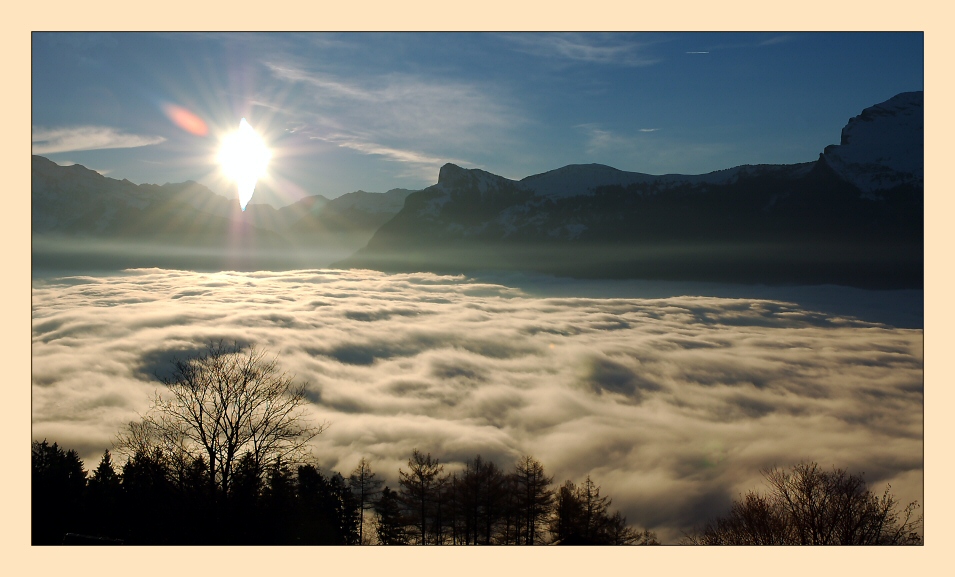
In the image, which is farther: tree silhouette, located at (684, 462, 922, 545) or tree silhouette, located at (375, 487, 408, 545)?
tree silhouette, located at (375, 487, 408, 545)

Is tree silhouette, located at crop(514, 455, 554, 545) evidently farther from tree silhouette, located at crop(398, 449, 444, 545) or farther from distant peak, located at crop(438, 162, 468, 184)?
distant peak, located at crop(438, 162, 468, 184)

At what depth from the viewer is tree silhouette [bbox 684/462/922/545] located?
20656 millimetres

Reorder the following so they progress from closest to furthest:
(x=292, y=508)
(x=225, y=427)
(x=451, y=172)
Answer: (x=292, y=508), (x=225, y=427), (x=451, y=172)

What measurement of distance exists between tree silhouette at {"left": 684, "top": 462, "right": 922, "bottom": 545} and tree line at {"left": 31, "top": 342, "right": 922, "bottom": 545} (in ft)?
0.25

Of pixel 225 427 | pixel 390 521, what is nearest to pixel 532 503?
pixel 390 521

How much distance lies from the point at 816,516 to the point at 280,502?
2121 centimetres

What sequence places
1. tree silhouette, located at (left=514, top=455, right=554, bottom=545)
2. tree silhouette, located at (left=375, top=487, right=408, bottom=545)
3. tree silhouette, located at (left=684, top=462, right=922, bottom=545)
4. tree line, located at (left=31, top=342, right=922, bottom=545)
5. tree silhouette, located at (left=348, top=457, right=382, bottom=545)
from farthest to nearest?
tree silhouette, located at (left=348, top=457, right=382, bottom=545), tree silhouette, located at (left=375, top=487, right=408, bottom=545), tree silhouette, located at (left=514, top=455, right=554, bottom=545), tree silhouette, located at (left=684, top=462, right=922, bottom=545), tree line, located at (left=31, top=342, right=922, bottom=545)

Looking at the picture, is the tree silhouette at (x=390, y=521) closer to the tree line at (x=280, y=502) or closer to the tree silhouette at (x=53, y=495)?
the tree line at (x=280, y=502)

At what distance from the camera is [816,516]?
22078 millimetres

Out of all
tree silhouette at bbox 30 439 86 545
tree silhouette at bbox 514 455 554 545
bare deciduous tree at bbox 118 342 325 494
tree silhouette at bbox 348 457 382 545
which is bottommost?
tree silhouette at bbox 348 457 382 545

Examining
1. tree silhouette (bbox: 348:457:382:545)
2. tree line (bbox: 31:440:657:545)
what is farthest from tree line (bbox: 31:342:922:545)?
tree silhouette (bbox: 348:457:382:545)

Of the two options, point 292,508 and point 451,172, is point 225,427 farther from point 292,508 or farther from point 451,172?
point 451,172

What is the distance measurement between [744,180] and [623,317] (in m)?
65.6

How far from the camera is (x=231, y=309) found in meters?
59.7
